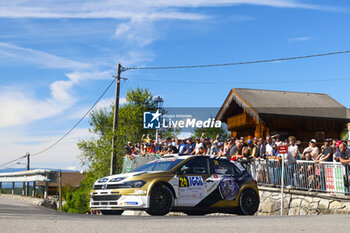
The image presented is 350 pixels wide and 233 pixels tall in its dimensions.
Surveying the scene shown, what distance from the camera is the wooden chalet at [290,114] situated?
104ft

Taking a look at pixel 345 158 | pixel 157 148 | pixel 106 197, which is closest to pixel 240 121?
pixel 157 148

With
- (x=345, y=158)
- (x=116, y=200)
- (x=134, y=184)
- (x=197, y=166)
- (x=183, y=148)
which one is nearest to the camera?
(x=134, y=184)

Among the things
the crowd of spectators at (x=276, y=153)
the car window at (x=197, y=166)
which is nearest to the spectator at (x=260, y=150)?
the crowd of spectators at (x=276, y=153)

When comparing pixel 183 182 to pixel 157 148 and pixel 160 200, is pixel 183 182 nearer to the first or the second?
pixel 160 200

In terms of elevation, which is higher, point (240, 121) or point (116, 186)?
point (240, 121)

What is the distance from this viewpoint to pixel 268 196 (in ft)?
50.7

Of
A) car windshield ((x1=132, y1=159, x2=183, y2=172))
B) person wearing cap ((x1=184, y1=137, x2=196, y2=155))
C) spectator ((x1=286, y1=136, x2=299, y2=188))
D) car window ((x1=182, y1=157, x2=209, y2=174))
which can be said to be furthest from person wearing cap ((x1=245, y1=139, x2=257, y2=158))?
car windshield ((x1=132, y1=159, x2=183, y2=172))

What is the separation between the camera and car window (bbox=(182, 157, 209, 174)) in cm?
1199

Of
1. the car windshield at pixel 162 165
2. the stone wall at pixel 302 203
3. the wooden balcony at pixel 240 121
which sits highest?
Answer: the wooden balcony at pixel 240 121

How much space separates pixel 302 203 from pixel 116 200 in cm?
624

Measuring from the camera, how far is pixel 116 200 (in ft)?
36.8

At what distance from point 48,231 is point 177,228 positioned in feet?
6.41

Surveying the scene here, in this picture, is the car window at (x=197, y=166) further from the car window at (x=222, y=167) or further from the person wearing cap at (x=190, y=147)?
the person wearing cap at (x=190, y=147)

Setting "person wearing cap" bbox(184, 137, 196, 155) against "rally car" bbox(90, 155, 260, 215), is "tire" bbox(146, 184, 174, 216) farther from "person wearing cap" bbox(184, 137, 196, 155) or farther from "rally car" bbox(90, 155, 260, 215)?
"person wearing cap" bbox(184, 137, 196, 155)
